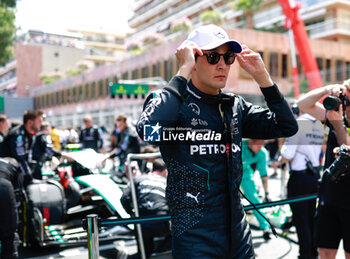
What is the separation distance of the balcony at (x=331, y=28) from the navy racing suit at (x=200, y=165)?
40.1 meters

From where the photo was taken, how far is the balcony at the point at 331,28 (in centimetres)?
3997

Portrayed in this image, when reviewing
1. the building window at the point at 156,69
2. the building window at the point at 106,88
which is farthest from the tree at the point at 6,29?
the building window at the point at 106,88

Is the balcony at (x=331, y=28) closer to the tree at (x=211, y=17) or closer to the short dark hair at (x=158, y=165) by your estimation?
the tree at (x=211, y=17)

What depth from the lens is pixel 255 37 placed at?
96.7 ft

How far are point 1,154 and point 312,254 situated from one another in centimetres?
408

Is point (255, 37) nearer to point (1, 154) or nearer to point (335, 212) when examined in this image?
point (1, 154)

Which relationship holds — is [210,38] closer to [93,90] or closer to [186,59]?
[186,59]

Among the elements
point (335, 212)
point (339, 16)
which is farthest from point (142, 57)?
point (335, 212)

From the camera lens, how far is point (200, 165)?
209 cm

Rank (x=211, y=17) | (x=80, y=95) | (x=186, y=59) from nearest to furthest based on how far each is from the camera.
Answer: (x=186, y=59) → (x=211, y=17) → (x=80, y=95)

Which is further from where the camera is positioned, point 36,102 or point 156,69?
point 36,102

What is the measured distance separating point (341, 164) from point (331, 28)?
40968mm

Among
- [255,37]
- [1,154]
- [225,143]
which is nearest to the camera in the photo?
[225,143]

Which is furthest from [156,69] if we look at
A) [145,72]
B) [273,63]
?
[273,63]
